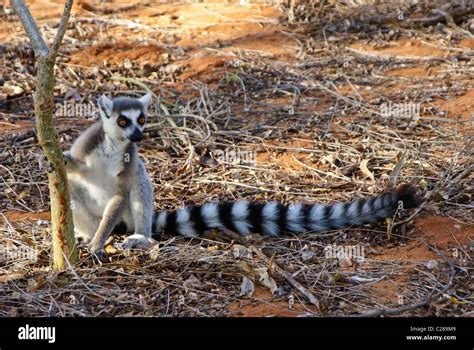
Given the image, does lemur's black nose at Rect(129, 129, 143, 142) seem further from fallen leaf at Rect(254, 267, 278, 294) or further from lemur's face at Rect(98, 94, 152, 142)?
fallen leaf at Rect(254, 267, 278, 294)

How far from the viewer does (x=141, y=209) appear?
583 cm

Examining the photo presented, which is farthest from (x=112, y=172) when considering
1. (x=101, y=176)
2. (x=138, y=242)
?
(x=138, y=242)

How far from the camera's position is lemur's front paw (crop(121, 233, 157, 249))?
5.66 meters

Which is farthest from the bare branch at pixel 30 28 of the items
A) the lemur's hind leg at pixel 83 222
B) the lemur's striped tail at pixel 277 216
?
the lemur's striped tail at pixel 277 216

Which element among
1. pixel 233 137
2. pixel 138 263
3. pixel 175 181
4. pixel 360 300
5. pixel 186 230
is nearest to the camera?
pixel 360 300

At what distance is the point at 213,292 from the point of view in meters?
4.96

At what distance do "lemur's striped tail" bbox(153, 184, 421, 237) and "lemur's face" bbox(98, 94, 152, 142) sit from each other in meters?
0.73

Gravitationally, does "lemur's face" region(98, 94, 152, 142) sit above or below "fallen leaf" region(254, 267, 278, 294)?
above

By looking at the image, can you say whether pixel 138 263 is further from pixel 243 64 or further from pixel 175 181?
pixel 243 64

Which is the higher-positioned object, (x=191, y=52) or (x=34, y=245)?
(x=191, y=52)

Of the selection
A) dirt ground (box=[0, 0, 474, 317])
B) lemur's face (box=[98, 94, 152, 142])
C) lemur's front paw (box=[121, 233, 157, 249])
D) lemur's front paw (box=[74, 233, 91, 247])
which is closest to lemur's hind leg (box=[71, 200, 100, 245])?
lemur's front paw (box=[74, 233, 91, 247])

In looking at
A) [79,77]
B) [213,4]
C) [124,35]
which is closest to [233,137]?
[79,77]

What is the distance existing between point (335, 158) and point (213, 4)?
19.9 ft

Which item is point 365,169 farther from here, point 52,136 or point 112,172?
point 52,136
